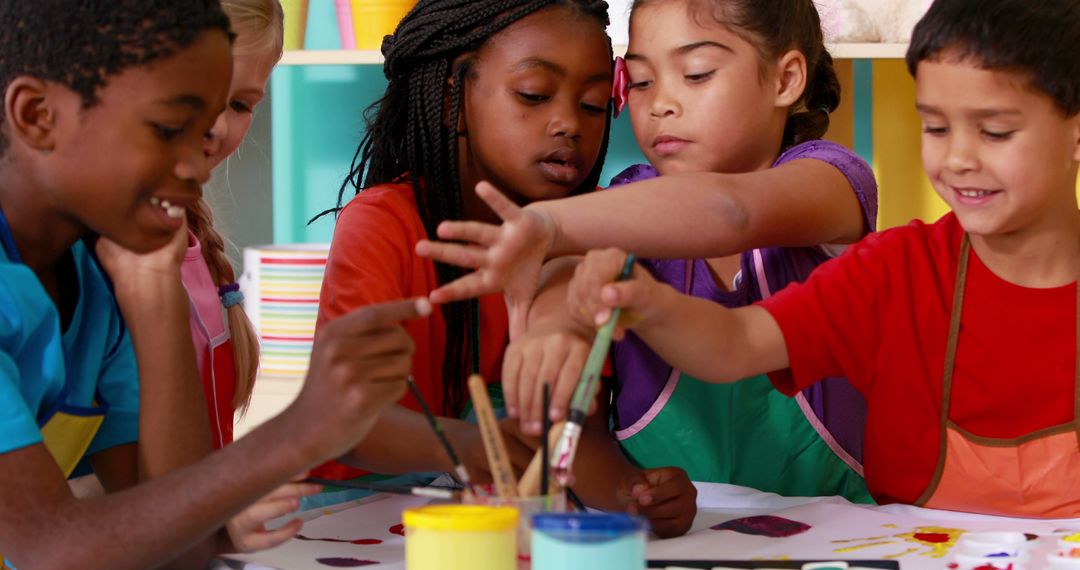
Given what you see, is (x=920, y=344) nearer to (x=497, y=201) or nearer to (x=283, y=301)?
(x=497, y=201)

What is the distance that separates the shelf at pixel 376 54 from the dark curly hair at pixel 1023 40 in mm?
861

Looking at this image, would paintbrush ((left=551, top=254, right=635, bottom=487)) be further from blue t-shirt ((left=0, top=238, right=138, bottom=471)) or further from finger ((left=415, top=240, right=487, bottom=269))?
blue t-shirt ((left=0, top=238, right=138, bottom=471))

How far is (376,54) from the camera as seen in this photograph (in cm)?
200

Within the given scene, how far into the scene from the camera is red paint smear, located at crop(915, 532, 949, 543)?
901 mm

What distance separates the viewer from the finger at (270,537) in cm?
81

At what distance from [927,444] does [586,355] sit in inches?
15.3

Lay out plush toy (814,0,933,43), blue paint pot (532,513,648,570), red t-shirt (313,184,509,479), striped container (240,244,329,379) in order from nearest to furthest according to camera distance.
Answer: blue paint pot (532,513,648,570) → red t-shirt (313,184,509,479) → plush toy (814,0,933,43) → striped container (240,244,329,379)

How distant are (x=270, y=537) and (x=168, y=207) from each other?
0.25 meters

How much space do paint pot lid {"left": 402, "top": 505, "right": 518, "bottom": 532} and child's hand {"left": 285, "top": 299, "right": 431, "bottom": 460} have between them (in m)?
0.09

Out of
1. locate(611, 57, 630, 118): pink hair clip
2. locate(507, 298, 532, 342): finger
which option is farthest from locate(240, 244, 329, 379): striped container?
locate(507, 298, 532, 342): finger

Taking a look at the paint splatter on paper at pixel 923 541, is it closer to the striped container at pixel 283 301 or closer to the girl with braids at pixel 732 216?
the girl with braids at pixel 732 216

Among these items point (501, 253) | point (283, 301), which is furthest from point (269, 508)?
point (283, 301)

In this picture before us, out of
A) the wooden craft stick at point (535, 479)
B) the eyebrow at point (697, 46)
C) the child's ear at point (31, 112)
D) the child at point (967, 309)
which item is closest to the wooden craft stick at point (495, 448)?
the wooden craft stick at point (535, 479)

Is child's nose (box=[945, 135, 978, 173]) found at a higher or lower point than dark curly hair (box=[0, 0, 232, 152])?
lower
